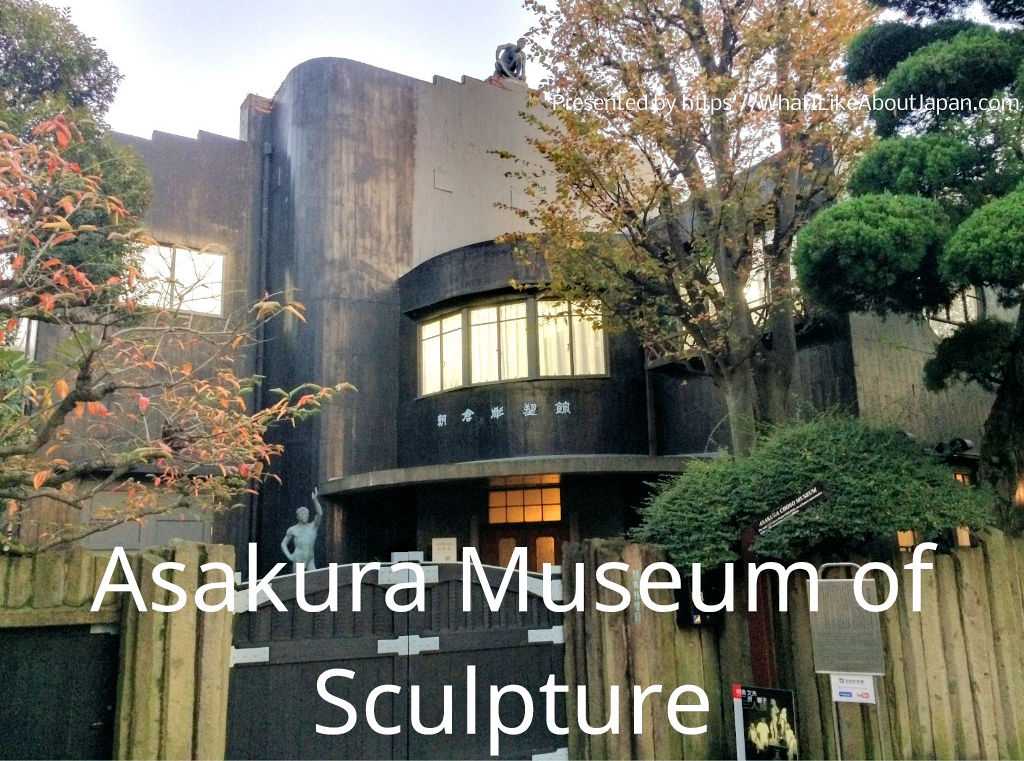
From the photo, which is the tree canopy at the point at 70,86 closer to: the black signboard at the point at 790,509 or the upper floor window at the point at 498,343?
the upper floor window at the point at 498,343

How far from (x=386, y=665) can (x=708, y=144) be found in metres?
7.07

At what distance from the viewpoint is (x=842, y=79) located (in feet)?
36.4

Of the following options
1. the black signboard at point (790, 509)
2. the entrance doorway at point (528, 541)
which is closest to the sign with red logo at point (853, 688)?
the black signboard at point (790, 509)

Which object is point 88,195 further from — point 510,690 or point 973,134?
point 973,134

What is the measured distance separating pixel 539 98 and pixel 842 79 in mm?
3745

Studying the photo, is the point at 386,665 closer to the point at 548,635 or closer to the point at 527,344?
the point at 548,635

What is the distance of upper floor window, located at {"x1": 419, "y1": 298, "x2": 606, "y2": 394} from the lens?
15.5 metres

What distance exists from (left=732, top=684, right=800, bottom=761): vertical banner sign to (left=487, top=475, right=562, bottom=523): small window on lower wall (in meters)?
8.39

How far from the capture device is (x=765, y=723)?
710 cm

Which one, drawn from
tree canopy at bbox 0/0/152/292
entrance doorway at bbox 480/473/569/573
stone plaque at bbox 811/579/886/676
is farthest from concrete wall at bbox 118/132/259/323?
stone plaque at bbox 811/579/886/676

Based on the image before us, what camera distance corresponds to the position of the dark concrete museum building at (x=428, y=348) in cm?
1439

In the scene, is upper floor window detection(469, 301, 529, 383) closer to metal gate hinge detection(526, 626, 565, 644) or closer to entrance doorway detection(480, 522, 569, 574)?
entrance doorway detection(480, 522, 569, 574)

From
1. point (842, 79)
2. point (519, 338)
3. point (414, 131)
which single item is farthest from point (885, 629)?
point (414, 131)

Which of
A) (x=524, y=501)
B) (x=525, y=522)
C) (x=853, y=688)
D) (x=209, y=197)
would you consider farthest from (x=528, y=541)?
(x=209, y=197)
